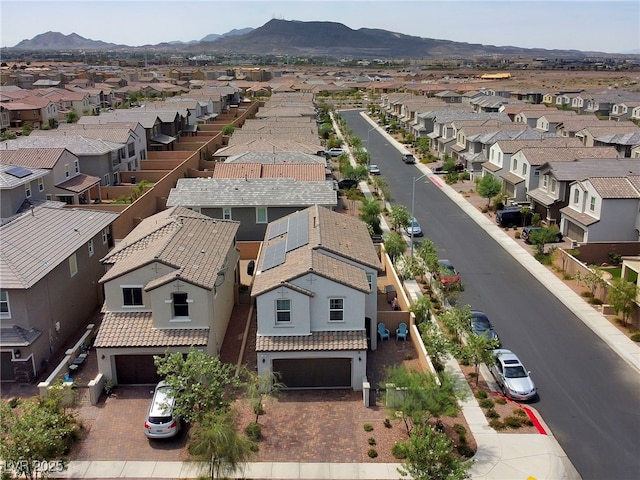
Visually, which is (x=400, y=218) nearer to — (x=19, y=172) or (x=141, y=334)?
(x=141, y=334)

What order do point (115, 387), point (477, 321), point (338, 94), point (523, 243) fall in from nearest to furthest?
point (115, 387) < point (477, 321) < point (523, 243) < point (338, 94)

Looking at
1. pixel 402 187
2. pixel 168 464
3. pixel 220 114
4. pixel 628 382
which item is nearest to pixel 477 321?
pixel 628 382

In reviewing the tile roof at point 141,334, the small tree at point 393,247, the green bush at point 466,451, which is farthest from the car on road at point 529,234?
the tile roof at point 141,334

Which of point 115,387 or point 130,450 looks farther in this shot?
point 115,387

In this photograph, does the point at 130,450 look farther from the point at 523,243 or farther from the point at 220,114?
the point at 220,114

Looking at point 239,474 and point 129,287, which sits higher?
point 129,287

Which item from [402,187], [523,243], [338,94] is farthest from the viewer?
[338,94]

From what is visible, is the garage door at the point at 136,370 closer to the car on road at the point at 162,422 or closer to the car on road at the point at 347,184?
the car on road at the point at 162,422
